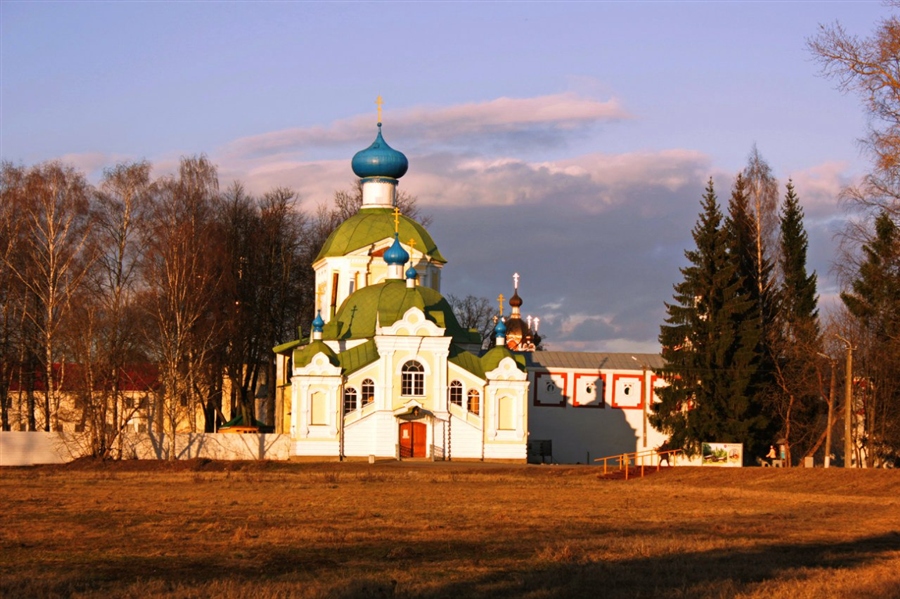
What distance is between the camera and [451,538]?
18.0 meters

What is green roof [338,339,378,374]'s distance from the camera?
46.6 meters

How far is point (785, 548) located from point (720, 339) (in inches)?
1115

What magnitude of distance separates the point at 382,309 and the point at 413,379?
9.61 feet

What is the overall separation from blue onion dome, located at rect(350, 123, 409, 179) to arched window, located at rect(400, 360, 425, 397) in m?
12.2

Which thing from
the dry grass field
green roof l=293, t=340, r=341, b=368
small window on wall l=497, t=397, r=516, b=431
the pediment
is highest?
the pediment

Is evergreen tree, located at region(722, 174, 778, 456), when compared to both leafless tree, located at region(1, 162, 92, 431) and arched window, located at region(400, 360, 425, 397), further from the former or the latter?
leafless tree, located at region(1, 162, 92, 431)

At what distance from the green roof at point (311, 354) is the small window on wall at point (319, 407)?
1.17 metres

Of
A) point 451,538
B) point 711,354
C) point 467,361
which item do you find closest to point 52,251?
point 467,361

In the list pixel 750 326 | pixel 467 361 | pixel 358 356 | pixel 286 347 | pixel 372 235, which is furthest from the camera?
pixel 372 235

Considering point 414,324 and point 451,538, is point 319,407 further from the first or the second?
point 451,538

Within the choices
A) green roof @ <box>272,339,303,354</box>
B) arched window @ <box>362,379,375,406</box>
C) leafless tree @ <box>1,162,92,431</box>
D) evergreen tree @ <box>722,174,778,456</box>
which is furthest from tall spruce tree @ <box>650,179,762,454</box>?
leafless tree @ <box>1,162,92,431</box>

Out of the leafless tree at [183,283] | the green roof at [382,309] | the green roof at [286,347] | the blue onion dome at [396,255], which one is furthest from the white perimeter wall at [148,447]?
the blue onion dome at [396,255]

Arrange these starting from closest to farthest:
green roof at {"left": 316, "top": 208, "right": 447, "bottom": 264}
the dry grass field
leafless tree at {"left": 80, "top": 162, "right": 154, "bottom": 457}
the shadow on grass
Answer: the shadow on grass, the dry grass field, leafless tree at {"left": 80, "top": 162, "right": 154, "bottom": 457}, green roof at {"left": 316, "top": 208, "right": 447, "bottom": 264}

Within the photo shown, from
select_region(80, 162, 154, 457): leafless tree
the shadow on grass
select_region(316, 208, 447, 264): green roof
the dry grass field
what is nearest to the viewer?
the shadow on grass
